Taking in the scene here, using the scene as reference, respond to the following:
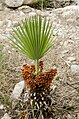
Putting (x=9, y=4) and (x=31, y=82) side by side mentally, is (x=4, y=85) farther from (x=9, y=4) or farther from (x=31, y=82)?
(x=9, y=4)

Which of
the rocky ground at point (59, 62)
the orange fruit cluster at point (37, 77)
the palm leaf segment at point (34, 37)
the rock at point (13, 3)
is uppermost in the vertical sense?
the palm leaf segment at point (34, 37)

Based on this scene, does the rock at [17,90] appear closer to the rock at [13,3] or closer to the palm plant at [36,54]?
the palm plant at [36,54]

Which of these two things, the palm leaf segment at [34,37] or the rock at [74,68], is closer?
the palm leaf segment at [34,37]

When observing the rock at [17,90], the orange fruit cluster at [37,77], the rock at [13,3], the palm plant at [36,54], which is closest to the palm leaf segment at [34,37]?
the palm plant at [36,54]

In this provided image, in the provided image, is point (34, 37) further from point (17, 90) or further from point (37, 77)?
point (17, 90)

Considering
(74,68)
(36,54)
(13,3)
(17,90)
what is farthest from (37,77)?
(13,3)

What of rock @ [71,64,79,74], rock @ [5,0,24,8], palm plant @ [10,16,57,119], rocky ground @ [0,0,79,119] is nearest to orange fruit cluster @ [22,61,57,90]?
palm plant @ [10,16,57,119]

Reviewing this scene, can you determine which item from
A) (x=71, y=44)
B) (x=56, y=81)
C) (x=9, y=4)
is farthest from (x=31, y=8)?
(x=56, y=81)
